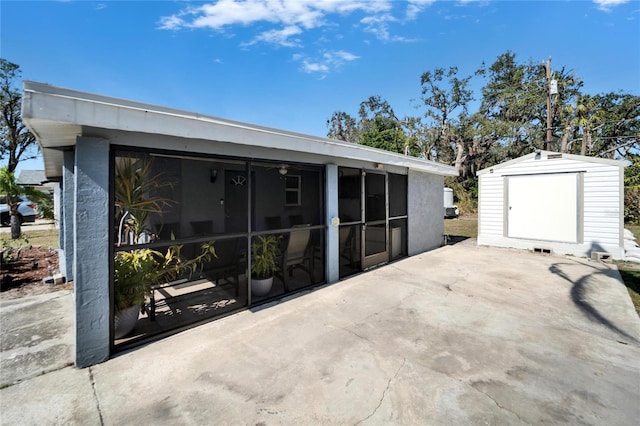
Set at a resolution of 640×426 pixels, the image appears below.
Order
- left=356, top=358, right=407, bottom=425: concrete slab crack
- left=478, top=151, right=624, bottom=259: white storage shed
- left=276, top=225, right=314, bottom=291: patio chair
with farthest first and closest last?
left=478, top=151, right=624, bottom=259: white storage shed < left=276, top=225, right=314, bottom=291: patio chair < left=356, top=358, right=407, bottom=425: concrete slab crack

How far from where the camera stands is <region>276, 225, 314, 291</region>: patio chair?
4.59 meters

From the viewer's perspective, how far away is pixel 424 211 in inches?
316

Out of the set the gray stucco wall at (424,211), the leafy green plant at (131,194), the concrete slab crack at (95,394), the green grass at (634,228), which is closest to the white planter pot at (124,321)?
the concrete slab crack at (95,394)

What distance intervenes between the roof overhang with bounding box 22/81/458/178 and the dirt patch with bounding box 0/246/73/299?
240cm

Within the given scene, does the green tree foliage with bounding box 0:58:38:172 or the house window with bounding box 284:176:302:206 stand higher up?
the green tree foliage with bounding box 0:58:38:172

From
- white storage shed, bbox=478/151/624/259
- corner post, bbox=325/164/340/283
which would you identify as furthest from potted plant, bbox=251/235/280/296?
white storage shed, bbox=478/151/624/259

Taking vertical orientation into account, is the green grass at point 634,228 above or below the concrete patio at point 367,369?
above

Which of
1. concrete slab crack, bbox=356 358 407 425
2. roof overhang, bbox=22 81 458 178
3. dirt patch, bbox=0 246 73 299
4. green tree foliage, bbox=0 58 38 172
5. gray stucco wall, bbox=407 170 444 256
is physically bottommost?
concrete slab crack, bbox=356 358 407 425

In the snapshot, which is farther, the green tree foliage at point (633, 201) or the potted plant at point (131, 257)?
the green tree foliage at point (633, 201)

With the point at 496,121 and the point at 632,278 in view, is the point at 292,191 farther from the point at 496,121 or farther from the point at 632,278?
the point at 496,121

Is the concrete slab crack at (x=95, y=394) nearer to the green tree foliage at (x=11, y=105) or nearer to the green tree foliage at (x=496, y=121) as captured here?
the green tree foliage at (x=11, y=105)

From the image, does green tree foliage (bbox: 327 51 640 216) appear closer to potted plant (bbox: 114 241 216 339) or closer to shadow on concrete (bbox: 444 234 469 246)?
shadow on concrete (bbox: 444 234 469 246)

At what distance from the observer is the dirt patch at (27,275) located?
→ 4.66m

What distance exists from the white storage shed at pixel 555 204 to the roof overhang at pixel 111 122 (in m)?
7.25
